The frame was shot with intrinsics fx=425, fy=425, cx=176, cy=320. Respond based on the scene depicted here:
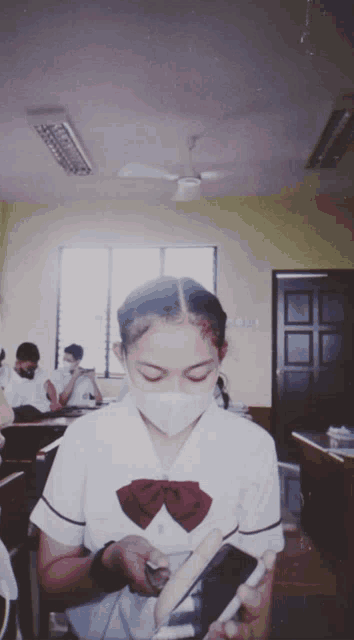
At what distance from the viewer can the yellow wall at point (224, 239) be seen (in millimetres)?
1975

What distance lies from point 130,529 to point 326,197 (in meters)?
3.41

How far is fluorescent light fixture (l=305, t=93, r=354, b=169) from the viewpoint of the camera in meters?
3.21

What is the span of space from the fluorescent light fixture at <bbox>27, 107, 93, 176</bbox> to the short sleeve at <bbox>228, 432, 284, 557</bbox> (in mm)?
3360

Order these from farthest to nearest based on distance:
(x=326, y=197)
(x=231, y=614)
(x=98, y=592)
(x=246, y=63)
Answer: (x=326, y=197)
(x=246, y=63)
(x=98, y=592)
(x=231, y=614)

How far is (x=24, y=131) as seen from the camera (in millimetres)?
3803

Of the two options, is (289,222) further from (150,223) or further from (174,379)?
(174,379)

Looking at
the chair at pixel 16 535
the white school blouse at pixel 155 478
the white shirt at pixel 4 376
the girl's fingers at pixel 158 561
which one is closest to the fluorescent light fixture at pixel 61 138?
the white shirt at pixel 4 376

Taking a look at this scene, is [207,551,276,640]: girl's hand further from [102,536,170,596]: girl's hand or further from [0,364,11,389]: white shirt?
[0,364,11,389]: white shirt

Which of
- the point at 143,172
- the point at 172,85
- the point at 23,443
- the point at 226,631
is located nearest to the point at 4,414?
the point at 226,631

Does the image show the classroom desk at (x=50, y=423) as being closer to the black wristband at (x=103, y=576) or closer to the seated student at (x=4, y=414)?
the seated student at (x=4, y=414)

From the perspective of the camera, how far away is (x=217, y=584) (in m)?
0.83

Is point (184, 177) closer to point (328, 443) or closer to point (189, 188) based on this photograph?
point (189, 188)

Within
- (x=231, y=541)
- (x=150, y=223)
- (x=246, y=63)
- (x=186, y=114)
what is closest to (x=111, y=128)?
(x=186, y=114)

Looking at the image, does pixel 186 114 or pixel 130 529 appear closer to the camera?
pixel 130 529
